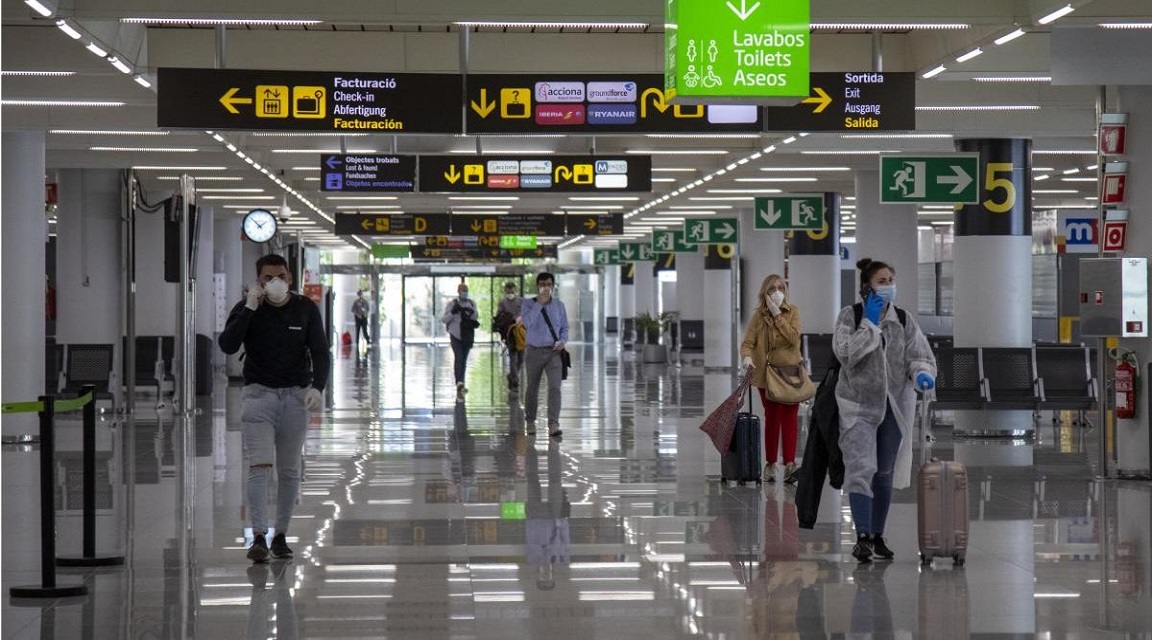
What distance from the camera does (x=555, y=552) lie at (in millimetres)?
9328

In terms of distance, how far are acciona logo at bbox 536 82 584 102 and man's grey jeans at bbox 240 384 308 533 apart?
4812mm

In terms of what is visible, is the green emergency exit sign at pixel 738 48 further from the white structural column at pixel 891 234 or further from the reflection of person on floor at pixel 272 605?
the white structural column at pixel 891 234

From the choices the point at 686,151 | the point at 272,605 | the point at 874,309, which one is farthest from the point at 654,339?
the point at 272,605

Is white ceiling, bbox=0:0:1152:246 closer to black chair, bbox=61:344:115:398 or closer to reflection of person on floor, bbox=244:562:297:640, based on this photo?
black chair, bbox=61:344:115:398

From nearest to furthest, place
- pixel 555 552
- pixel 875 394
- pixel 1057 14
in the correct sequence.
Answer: pixel 875 394, pixel 555 552, pixel 1057 14

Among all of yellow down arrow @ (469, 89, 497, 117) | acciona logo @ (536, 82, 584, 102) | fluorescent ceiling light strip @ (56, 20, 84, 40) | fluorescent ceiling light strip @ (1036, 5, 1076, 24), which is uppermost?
fluorescent ceiling light strip @ (1036, 5, 1076, 24)

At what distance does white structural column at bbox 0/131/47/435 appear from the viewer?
1786 cm

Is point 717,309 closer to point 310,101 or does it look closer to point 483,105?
point 483,105

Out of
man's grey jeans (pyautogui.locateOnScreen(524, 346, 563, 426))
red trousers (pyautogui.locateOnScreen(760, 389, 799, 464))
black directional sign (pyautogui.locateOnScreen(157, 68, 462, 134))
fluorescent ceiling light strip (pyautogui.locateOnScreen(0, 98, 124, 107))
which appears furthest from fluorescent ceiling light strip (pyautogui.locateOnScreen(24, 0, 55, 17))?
man's grey jeans (pyautogui.locateOnScreen(524, 346, 563, 426))

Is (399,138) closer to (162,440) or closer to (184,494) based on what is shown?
(162,440)

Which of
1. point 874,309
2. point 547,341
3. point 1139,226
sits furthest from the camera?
point 547,341

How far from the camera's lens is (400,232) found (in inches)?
1249

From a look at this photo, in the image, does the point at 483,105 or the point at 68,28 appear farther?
the point at 483,105

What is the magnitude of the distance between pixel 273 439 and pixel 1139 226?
8.22 m
